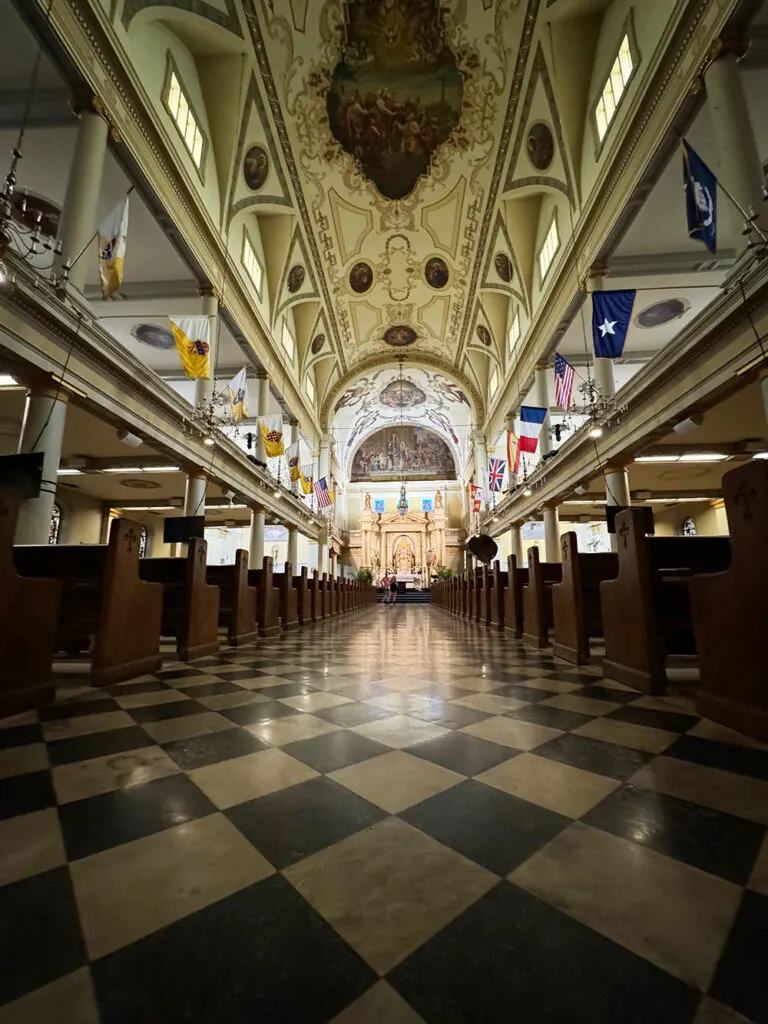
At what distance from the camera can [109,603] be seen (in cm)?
329

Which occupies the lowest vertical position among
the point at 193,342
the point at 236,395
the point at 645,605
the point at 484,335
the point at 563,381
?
the point at 645,605

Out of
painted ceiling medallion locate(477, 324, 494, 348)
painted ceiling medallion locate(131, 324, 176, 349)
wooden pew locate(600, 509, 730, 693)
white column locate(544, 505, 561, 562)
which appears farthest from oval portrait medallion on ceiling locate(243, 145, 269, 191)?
wooden pew locate(600, 509, 730, 693)

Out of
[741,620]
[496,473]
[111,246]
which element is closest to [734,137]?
[741,620]

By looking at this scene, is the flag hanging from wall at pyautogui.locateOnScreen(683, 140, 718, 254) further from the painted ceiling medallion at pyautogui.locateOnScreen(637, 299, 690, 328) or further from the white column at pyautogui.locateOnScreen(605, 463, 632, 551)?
the painted ceiling medallion at pyautogui.locateOnScreen(637, 299, 690, 328)

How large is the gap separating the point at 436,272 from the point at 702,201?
38.1ft

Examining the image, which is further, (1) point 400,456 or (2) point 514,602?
(1) point 400,456

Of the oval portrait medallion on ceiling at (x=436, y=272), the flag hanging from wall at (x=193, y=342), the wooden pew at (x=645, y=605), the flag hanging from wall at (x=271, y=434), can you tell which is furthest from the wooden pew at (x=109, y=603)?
the oval portrait medallion on ceiling at (x=436, y=272)

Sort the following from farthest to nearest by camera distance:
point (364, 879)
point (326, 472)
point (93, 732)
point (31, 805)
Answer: point (326, 472) < point (93, 732) < point (31, 805) < point (364, 879)

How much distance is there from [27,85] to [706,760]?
35.8 feet

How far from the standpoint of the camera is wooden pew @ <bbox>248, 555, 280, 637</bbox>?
6.99 m

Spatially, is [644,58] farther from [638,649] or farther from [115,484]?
[115,484]

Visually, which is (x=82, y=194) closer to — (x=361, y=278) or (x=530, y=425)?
(x=530, y=425)

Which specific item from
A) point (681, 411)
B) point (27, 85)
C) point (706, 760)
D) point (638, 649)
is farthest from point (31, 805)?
point (27, 85)

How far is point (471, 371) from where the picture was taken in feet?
67.5
